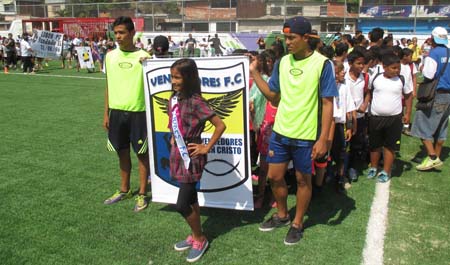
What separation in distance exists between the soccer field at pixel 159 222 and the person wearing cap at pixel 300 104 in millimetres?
439

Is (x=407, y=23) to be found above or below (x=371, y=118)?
above

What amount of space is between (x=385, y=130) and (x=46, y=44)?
1935 cm

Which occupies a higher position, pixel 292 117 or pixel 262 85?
pixel 262 85

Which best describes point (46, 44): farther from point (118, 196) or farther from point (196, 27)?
point (118, 196)

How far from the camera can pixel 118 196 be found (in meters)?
4.75

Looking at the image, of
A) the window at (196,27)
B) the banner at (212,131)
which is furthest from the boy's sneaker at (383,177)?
the window at (196,27)

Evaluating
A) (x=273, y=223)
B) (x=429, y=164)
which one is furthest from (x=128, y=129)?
(x=429, y=164)

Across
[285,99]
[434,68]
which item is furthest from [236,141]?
[434,68]

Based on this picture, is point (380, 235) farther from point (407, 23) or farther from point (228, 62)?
point (407, 23)

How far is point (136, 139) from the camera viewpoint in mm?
Result: 4457

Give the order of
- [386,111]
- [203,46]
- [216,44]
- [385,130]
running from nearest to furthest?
[386,111], [385,130], [216,44], [203,46]

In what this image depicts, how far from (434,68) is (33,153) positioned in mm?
6119

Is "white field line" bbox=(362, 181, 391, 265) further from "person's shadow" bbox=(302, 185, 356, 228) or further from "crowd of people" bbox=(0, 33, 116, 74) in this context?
"crowd of people" bbox=(0, 33, 116, 74)

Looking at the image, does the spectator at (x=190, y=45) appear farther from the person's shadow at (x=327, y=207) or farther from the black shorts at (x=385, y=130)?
the person's shadow at (x=327, y=207)
